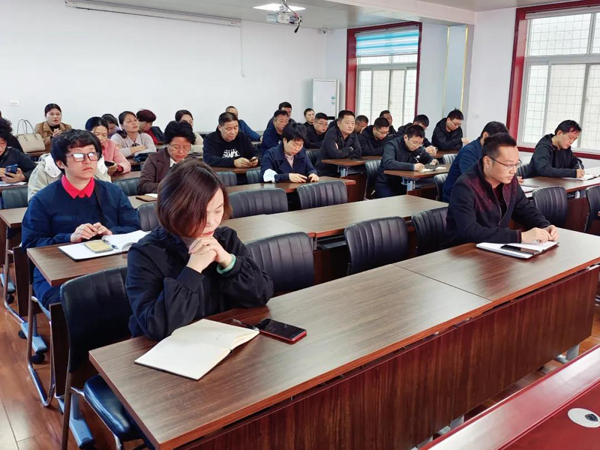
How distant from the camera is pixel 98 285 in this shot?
1823 mm

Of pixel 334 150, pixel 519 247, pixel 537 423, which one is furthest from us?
pixel 334 150

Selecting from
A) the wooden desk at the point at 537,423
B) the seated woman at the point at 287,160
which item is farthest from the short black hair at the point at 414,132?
the wooden desk at the point at 537,423

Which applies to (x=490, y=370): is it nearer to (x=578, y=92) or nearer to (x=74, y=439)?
(x=74, y=439)

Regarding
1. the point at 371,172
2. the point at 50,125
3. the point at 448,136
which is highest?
the point at 50,125

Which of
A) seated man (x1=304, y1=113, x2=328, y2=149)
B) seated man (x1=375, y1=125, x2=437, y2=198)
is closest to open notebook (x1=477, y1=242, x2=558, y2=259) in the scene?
seated man (x1=375, y1=125, x2=437, y2=198)

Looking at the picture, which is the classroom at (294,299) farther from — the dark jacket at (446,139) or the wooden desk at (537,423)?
the dark jacket at (446,139)

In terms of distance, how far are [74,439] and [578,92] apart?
8265mm

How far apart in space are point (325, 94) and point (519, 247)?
9.29 metres

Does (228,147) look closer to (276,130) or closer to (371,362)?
(276,130)

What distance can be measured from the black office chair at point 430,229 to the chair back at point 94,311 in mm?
1727

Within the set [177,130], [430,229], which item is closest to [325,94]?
[177,130]

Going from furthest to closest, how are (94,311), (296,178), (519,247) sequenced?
(296,178)
(519,247)
(94,311)

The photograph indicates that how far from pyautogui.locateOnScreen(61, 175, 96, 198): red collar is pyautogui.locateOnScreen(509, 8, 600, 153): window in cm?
750

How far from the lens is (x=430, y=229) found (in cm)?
301
